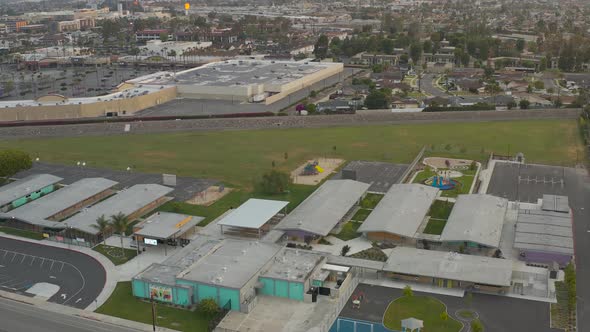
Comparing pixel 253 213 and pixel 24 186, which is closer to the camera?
pixel 253 213

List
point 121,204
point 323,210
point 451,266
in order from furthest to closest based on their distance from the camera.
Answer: point 121,204
point 323,210
point 451,266

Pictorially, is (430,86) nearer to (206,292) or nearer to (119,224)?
(119,224)

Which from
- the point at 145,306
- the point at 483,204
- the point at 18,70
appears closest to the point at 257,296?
the point at 145,306

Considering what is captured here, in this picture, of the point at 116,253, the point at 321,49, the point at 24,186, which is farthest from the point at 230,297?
the point at 321,49

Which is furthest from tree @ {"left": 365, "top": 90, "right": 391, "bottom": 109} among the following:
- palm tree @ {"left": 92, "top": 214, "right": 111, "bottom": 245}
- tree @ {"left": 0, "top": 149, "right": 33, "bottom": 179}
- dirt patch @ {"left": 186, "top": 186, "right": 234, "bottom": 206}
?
palm tree @ {"left": 92, "top": 214, "right": 111, "bottom": 245}

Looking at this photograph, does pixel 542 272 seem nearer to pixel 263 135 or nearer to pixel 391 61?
pixel 263 135

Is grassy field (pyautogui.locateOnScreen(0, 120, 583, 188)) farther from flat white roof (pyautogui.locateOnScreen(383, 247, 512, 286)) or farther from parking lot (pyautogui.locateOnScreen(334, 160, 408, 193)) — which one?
flat white roof (pyautogui.locateOnScreen(383, 247, 512, 286))
